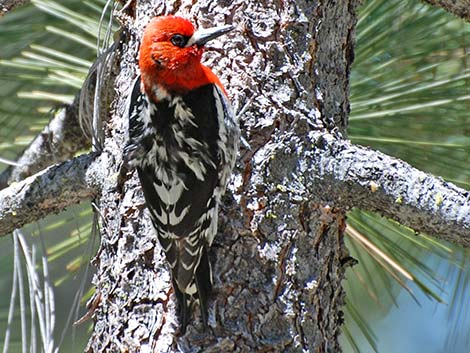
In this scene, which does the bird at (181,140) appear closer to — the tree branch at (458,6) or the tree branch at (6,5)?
the tree branch at (6,5)

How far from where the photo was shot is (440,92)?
102 inches

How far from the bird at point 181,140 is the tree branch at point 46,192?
0.41 feet

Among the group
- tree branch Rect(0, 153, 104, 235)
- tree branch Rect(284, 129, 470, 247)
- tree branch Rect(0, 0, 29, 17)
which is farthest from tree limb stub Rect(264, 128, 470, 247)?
tree branch Rect(0, 0, 29, 17)

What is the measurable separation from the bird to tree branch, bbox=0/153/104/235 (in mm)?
124

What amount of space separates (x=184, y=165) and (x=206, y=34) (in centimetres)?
34

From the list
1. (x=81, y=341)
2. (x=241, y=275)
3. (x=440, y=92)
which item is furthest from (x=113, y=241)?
(x=81, y=341)

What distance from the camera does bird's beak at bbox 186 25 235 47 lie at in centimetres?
208

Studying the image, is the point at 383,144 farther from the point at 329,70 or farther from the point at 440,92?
the point at 329,70

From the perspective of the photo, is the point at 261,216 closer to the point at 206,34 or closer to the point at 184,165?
the point at 184,165

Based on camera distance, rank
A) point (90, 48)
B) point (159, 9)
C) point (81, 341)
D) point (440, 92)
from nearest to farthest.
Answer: point (159, 9) < point (440, 92) < point (90, 48) < point (81, 341)

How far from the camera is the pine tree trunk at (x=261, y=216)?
194 cm

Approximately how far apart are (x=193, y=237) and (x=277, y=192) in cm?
23

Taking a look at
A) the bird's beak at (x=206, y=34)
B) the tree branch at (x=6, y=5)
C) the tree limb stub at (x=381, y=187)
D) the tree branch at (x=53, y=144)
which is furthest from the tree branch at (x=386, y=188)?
the tree branch at (x=53, y=144)

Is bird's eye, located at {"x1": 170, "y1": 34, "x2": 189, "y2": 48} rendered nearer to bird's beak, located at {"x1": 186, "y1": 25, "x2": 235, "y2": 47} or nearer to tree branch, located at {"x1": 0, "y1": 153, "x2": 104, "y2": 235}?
bird's beak, located at {"x1": 186, "y1": 25, "x2": 235, "y2": 47}
